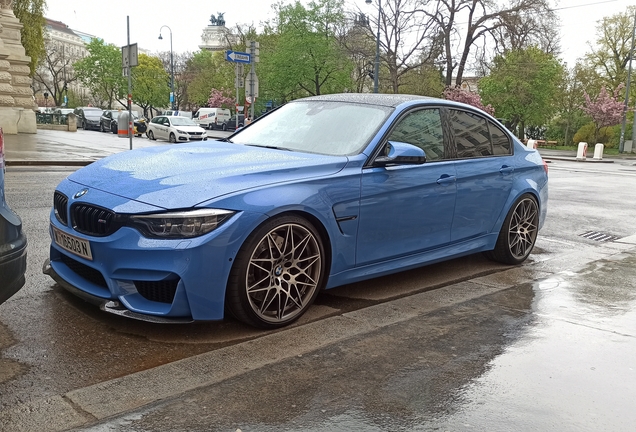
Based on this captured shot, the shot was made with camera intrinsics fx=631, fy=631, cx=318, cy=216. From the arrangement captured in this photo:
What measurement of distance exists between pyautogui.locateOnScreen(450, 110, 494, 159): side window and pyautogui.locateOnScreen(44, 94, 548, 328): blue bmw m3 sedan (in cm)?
2

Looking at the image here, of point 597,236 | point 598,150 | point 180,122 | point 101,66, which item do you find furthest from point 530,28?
point 101,66

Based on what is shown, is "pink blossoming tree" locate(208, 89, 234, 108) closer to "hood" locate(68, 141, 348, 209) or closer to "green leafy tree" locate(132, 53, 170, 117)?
"green leafy tree" locate(132, 53, 170, 117)

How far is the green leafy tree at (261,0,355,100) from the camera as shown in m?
46.8

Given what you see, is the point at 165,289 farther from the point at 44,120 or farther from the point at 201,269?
the point at 44,120

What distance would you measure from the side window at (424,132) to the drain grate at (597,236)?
13.2ft

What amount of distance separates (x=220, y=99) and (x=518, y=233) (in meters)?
72.1

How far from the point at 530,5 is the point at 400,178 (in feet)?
131

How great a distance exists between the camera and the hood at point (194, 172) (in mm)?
3781

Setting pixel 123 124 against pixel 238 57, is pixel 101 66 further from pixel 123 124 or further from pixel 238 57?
pixel 238 57

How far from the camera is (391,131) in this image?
4855mm

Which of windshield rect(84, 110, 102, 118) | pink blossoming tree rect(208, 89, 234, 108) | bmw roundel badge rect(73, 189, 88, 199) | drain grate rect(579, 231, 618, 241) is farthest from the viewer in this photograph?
pink blossoming tree rect(208, 89, 234, 108)

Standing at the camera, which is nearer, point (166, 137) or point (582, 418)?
point (582, 418)

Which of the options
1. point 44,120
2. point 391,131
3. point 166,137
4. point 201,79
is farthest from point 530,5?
point 201,79

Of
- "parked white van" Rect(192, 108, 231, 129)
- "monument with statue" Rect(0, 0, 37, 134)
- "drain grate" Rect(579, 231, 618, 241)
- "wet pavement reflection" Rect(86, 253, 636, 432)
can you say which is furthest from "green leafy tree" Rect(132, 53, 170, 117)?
"wet pavement reflection" Rect(86, 253, 636, 432)
